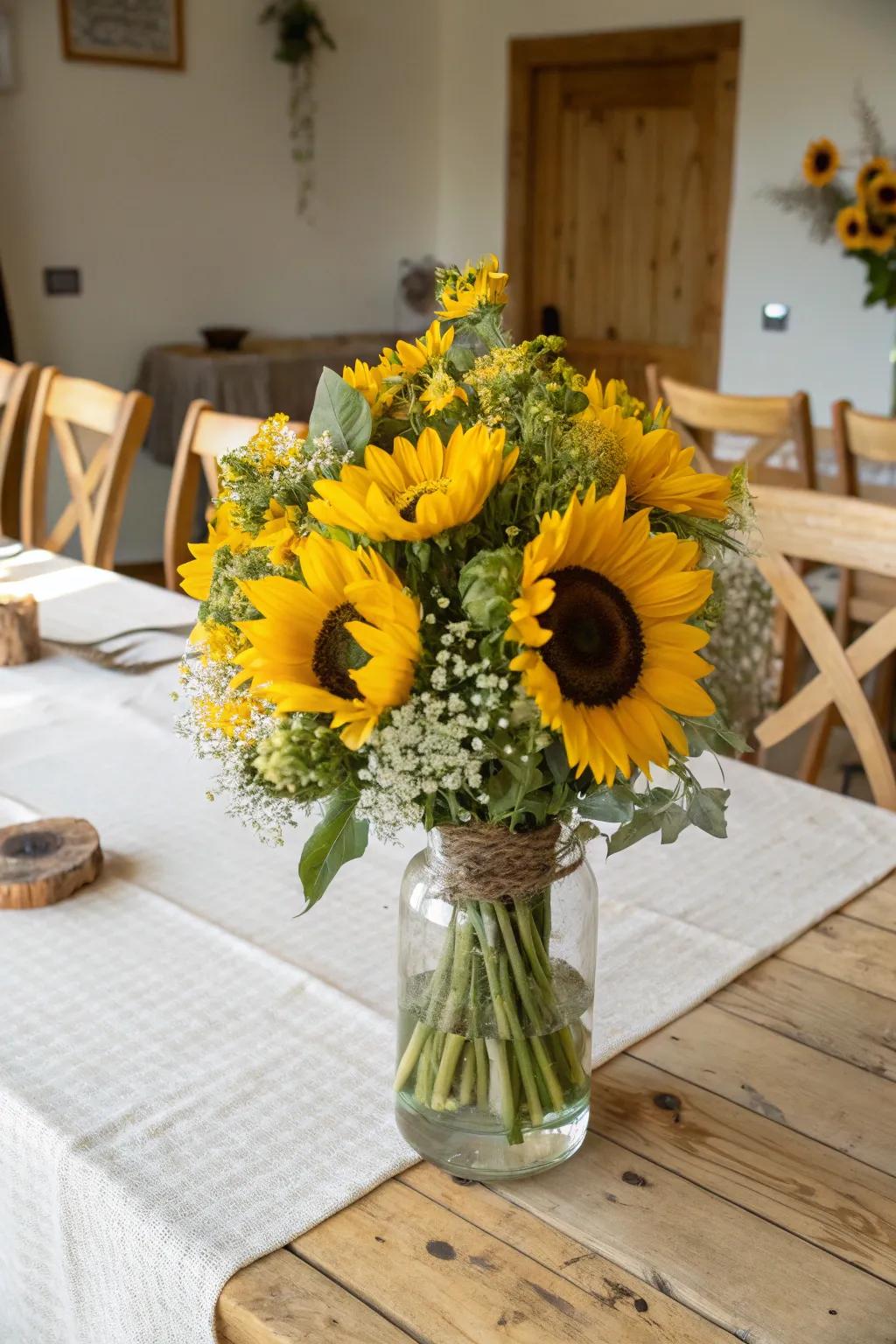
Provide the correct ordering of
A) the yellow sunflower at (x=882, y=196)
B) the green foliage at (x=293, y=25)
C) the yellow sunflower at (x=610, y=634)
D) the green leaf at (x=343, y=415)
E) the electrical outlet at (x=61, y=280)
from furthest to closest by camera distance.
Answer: the green foliage at (x=293, y=25) < the electrical outlet at (x=61, y=280) < the yellow sunflower at (x=882, y=196) < the green leaf at (x=343, y=415) < the yellow sunflower at (x=610, y=634)

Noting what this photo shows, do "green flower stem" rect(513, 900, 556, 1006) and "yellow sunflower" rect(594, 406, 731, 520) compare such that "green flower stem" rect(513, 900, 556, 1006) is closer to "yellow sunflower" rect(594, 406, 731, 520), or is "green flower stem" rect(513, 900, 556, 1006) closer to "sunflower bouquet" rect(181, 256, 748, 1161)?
"sunflower bouquet" rect(181, 256, 748, 1161)

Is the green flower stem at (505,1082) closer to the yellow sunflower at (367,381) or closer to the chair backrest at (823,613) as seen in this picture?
the yellow sunflower at (367,381)

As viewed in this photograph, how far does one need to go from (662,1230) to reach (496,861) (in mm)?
233

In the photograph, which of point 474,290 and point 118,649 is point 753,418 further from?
point 474,290

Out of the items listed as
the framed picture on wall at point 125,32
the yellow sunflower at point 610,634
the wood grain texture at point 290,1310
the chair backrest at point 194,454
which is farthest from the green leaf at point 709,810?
the framed picture on wall at point 125,32

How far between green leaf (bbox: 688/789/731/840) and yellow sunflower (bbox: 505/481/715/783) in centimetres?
10

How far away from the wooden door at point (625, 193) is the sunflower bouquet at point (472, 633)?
4.41 metres

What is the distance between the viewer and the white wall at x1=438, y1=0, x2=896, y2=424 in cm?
433

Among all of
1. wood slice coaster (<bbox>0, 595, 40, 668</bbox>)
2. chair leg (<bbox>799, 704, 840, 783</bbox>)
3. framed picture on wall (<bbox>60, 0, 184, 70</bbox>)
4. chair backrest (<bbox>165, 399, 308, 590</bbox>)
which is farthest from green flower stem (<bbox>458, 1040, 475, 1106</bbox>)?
framed picture on wall (<bbox>60, 0, 184, 70</bbox>)

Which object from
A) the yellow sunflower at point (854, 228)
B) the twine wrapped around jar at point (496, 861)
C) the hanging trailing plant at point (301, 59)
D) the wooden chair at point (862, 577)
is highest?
the hanging trailing plant at point (301, 59)

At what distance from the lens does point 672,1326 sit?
687mm

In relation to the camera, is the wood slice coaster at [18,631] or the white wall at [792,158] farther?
the white wall at [792,158]

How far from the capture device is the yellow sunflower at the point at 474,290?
0.78 meters

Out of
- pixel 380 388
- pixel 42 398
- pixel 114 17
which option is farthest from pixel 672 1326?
pixel 114 17
